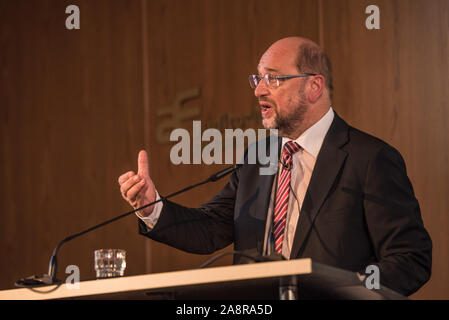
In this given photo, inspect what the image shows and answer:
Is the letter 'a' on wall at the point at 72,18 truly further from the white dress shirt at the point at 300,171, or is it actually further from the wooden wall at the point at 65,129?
the white dress shirt at the point at 300,171

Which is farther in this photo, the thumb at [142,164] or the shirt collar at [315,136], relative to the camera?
the shirt collar at [315,136]

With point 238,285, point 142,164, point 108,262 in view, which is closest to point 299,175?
point 142,164

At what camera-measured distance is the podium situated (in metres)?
1.22

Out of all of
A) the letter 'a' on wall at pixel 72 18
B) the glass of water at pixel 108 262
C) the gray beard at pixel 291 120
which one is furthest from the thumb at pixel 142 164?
the letter 'a' on wall at pixel 72 18

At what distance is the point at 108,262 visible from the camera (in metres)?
1.95

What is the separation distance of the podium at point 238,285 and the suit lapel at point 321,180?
581mm

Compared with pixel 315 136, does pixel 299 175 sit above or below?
below

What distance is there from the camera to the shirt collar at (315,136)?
231 cm

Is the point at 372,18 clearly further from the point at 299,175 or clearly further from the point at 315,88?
the point at 299,175

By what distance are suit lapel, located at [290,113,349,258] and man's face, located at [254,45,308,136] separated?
0.57 feet

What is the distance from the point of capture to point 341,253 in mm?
2049

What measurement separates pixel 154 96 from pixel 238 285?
135 inches

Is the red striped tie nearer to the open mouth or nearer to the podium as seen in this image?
the open mouth

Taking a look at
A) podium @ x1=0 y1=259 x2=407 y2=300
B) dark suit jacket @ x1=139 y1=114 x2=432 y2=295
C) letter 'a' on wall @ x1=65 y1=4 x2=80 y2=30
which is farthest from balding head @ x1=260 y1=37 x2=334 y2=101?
letter 'a' on wall @ x1=65 y1=4 x2=80 y2=30
